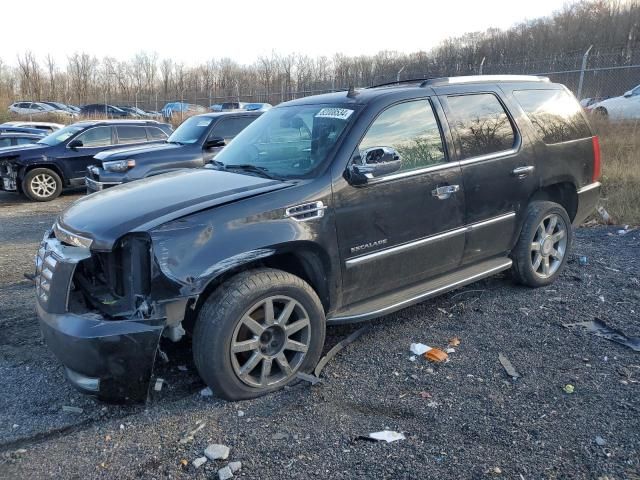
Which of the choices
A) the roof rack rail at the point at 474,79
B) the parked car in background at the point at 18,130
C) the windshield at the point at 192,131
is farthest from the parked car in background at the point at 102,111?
the roof rack rail at the point at 474,79

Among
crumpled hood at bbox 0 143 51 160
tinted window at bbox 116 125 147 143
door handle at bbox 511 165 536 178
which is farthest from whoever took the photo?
tinted window at bbox 116 125 147 143

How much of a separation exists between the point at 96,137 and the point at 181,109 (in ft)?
65.9

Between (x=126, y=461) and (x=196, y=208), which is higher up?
(x=196, y=208)

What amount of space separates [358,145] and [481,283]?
234 cm

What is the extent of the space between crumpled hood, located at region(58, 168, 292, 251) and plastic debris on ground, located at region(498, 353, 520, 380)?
1.90 m

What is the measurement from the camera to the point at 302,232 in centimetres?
325

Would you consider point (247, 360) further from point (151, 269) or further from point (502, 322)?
point (502, 322)

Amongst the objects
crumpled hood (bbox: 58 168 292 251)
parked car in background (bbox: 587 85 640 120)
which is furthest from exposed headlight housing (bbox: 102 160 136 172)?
parked car in background (bbox: 587 85 640 120)

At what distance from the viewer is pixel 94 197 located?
3.74m

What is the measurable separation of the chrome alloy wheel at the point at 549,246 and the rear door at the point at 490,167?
37 centimetres

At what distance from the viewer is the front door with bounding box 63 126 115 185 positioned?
37.8 ft

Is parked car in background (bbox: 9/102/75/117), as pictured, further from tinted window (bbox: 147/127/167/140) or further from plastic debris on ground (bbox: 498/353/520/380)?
plastic debris on ground (bbox: 498/353/520/380)

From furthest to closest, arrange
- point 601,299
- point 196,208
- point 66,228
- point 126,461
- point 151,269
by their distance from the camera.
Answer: point 601,299 → point 66,228 → point 196,208 → point 151,269 → point 126,461

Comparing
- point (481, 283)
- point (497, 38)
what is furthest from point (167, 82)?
point (481, 283)
